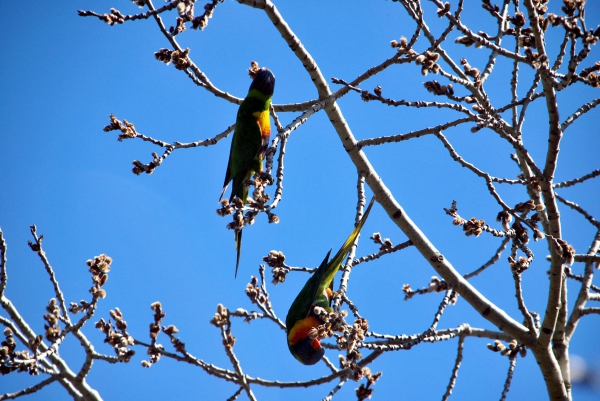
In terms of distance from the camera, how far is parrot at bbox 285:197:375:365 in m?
3.88

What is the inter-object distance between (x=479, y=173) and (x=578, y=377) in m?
1.53

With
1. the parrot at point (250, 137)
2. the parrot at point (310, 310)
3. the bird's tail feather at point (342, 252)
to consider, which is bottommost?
the parrot at point (310, 310)

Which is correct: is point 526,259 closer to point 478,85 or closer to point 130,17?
point 478,85

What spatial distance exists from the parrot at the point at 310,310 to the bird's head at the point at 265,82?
5.68 feet

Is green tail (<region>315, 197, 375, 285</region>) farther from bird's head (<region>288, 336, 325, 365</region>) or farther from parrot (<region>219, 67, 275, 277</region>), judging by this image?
parrot (<region>219, 67, 275, 277</region>)

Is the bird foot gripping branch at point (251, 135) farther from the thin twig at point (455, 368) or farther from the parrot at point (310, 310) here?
the thin twig at point (455, 368)

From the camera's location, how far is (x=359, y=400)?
8.68 ft

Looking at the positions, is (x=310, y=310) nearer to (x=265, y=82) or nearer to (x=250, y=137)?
(x=250, y=137)

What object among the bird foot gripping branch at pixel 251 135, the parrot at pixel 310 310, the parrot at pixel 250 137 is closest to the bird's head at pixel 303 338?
the parrot at pixel 310 310

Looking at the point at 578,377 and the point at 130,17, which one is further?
the point at 130,17

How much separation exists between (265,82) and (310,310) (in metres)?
2.18

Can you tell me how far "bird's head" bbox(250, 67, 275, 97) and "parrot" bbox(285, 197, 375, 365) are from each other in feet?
5.68

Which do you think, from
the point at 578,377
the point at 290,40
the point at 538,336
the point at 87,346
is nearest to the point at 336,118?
the point at 290,40

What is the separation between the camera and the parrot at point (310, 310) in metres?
3.88
